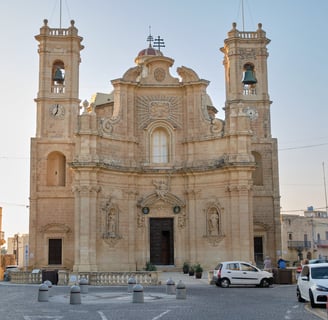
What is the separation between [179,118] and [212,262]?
984 cm

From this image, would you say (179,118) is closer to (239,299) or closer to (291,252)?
(239,299)

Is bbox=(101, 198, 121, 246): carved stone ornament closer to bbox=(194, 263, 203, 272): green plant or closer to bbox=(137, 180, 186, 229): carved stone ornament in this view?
bbox=(137, 180, 186, 229): carved stone ornament

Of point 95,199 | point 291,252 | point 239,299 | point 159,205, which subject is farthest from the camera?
point 291,252

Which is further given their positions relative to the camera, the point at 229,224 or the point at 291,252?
the point at 291,252

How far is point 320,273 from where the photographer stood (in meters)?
18.0

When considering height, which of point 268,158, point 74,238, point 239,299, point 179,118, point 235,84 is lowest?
point 239,299

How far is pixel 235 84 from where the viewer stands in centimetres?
4159

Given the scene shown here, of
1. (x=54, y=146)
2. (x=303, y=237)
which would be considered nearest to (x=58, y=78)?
(x=54, y=146)

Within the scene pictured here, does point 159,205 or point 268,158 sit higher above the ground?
point 268,158

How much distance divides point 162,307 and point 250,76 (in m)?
26.1

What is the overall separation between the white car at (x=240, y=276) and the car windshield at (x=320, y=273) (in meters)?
9.44

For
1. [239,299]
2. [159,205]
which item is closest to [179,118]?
[159,205]

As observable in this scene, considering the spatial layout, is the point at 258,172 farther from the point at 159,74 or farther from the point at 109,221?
the point at 109,221

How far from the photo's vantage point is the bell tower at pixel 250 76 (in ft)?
137
